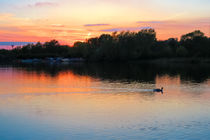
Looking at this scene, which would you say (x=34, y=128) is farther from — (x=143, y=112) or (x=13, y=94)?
(x=13, y=94)

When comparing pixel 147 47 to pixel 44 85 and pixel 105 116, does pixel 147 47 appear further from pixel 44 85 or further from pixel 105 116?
pixel 105 116

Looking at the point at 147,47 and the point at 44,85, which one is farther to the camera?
the point at 147,47

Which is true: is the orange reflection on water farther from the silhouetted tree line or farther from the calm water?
the silhouetted tree line

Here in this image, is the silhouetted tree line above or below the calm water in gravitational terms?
above

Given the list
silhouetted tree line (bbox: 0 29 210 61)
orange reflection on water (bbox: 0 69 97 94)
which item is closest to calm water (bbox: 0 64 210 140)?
orange reflection on water (bbox: 0 69 97 94)

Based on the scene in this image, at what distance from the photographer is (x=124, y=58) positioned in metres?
136

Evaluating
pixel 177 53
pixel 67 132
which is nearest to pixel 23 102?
pixel 67 132

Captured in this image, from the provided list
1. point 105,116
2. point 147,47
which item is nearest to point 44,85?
point 105,116

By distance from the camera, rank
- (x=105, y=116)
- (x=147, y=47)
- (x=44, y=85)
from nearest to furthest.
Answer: (x=105, y=116)
(x=44, y=85)
(x=147, y=47)

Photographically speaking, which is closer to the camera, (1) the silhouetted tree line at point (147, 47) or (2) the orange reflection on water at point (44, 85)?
(2) the orange reflection on water at point (44, 85)

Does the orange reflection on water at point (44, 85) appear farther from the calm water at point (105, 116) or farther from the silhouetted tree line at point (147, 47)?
the silhouetted tree line at point (147, 47)

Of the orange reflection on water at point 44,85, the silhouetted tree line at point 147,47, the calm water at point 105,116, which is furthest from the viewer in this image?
the silhouetted tree line at point 147,47

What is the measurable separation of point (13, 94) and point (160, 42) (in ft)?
388

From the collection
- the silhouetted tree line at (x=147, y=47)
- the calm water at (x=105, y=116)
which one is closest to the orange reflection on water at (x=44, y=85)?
the calm water at (x=105, y=116)
